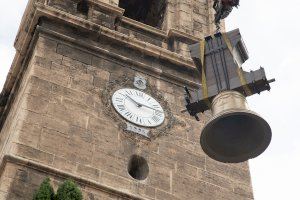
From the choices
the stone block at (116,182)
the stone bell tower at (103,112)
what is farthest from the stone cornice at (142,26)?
the stone block at (116,182)

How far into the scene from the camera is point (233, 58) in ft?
26.7

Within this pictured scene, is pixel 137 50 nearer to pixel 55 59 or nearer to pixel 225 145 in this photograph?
pixel 55 59

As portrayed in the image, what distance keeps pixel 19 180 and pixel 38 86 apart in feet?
9.36

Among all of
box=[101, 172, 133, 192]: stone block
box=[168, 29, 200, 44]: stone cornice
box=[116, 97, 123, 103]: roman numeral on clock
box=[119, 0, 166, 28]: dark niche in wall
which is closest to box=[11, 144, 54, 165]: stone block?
box=[101, 172, 133, 192]: stone block

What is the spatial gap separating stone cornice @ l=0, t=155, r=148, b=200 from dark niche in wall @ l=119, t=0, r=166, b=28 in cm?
898

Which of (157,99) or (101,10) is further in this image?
(101,10)

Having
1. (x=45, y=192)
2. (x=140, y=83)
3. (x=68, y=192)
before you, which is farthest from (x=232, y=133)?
(x=140, y=83)

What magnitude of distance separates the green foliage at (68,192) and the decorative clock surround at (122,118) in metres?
3.34

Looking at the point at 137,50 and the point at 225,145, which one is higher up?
the point at 137,50

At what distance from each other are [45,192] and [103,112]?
3.91 m

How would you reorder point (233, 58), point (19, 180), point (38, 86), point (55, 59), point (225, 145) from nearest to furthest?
point (225, 145) < point (233, 58) < point (19, 180) < point (38, 86) < point (55, 59)

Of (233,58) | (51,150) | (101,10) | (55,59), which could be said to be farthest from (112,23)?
(233,58)

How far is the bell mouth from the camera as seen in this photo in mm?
7488

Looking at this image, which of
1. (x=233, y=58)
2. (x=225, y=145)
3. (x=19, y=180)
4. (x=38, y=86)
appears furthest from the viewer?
(x=38, y=86)
